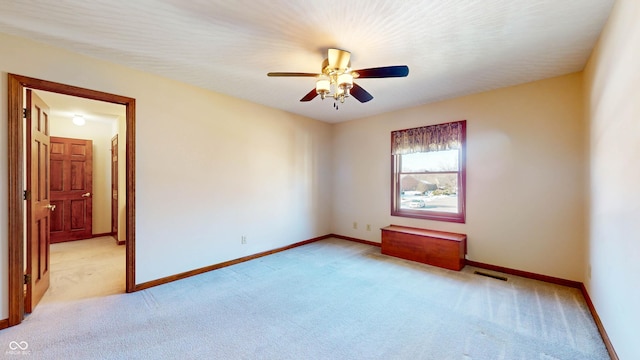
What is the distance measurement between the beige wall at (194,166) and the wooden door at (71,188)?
145 inches

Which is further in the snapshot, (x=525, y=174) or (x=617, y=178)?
(x=525, y=174)

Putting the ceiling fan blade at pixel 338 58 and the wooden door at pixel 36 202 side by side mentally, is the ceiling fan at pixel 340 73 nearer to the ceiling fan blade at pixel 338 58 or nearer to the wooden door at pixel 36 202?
the ceiling fan blade at pixel 338 58

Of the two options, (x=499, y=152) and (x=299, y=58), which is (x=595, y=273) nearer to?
(x=499, y=152)

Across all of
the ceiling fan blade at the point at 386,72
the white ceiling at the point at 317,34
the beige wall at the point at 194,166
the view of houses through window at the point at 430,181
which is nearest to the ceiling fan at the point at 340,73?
the ceiling fan blade at the point at 386,72

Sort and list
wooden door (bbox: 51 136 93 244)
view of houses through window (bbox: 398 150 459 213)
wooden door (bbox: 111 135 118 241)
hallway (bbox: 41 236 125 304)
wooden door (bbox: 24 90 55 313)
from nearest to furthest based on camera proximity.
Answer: wooden door (bbox: 24 90 55 313) → hallway (bbox: 41 236 125 304) → view of houses through window (bbox: 398 150 459 213) → wooden door (bbox: 51 136 93 244) → wooden door (bbox: 111 135 118 241)

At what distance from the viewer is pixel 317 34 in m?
2.26

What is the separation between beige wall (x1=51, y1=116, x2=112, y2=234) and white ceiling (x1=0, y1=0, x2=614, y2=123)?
3.99 m

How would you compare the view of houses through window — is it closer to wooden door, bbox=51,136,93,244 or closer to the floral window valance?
the floral window valance

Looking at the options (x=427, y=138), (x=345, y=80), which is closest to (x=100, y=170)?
(x=345, y=80)

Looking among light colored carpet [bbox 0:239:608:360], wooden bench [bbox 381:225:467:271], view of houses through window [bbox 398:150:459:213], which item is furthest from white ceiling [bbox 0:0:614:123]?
light colored carpet [bbox 0:239:608:360]

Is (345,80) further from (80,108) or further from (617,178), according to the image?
(80,108)

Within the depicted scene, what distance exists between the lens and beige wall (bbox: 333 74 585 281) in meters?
3.11

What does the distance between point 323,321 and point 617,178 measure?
2552 millimetres

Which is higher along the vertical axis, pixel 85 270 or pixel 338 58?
pixel 338 58
